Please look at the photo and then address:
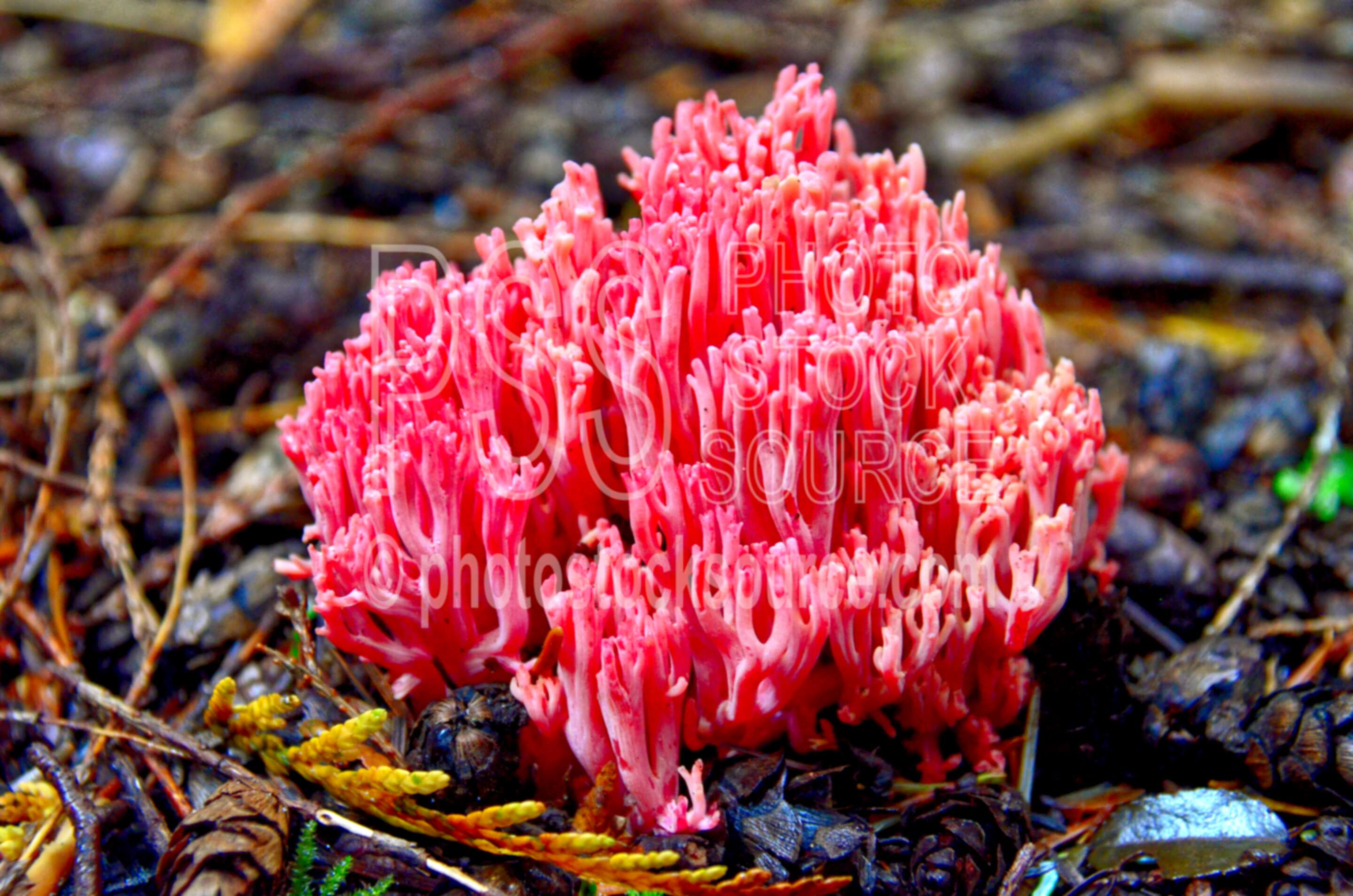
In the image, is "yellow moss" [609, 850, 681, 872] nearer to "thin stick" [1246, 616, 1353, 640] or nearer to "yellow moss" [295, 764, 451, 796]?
"yellow moss" [295, 764, 451, 796]

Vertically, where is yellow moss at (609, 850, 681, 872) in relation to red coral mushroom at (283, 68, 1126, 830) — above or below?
below

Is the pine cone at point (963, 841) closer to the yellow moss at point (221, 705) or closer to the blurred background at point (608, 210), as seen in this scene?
the blurred background at point (608, 210)

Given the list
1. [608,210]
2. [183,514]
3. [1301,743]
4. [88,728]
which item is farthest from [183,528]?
[1301,743]

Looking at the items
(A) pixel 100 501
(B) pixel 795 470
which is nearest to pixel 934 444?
(B) pixel 795 470

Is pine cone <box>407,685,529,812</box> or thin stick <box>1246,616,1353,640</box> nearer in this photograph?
pine cone <box>407,685,529,812</box>

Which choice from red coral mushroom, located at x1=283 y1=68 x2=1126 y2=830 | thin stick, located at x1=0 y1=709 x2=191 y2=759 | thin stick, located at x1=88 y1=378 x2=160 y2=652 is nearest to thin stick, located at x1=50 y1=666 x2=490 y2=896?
thin stick, located at x1=0 y1=709 x2=191 y2=759
